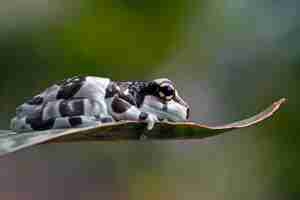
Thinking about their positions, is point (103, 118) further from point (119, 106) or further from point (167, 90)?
point (167, 90)

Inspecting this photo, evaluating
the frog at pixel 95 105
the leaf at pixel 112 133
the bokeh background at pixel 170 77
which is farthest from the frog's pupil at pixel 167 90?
the bokeh background at pixel 170 77

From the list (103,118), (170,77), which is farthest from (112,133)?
(170,77)

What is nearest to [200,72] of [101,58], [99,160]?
[99,160]

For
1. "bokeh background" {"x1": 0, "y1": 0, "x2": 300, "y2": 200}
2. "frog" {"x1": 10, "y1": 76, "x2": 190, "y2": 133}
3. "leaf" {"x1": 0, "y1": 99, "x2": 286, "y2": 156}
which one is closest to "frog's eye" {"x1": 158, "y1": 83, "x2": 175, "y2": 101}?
"frog" {"x1": 10, "y1": 76, "x2": 190, "y2": 133}

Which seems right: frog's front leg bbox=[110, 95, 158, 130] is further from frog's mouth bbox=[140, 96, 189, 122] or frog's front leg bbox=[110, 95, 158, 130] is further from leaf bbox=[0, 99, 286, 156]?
leaf bbox=[0, 99, 286, 156]

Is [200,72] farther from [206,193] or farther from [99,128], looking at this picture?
[99,128]

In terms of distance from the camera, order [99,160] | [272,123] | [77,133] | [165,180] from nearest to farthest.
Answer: [77,133] → [99,160] → [165,180] → [272,123]

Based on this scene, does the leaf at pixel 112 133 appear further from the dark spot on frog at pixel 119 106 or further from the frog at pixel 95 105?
the dark spot on frog at pixel 119 106
